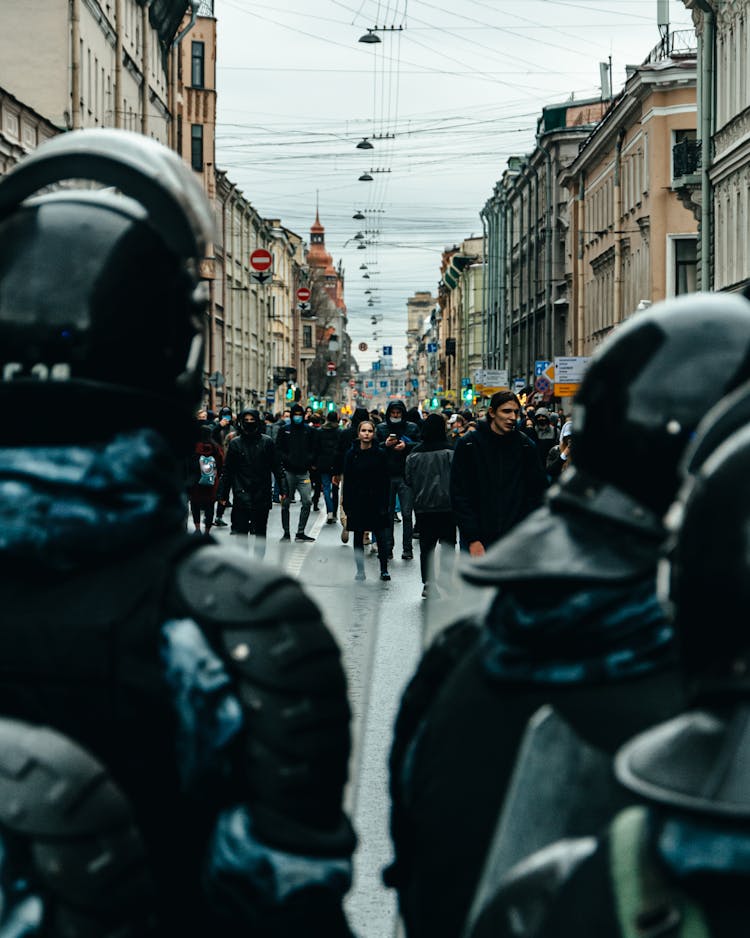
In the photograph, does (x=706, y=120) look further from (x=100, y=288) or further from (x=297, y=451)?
(x=100, y=288)

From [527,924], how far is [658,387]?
652mm

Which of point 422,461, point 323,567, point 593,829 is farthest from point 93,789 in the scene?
point 422,461

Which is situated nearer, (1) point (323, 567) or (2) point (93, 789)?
(2) point (93, 789)

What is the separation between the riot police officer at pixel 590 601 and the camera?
1778 millimetres

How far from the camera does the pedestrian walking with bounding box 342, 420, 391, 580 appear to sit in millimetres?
15625

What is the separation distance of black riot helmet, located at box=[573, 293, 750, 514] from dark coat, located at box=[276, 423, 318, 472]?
62.2ft

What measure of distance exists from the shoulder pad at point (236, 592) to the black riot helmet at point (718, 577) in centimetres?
75

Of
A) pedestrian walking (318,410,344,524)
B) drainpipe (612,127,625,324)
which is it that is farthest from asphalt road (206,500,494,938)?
drainpipe (612,127,625,324)

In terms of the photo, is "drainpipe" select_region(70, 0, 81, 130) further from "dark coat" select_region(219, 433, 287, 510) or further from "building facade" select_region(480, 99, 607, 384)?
"building facade" select_region(480, 99, 607, 384)

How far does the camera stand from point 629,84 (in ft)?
149

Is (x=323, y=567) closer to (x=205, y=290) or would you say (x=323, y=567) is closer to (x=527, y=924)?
(x=205, y=290)

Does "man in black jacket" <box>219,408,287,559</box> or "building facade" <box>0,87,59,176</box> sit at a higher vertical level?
"building facade" <box>0,87,59,176</box>

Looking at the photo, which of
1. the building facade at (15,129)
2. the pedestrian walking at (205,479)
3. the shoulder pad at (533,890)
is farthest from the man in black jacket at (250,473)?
the shoulder pad at (533,890)

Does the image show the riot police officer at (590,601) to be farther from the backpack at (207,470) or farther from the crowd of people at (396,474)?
the backpack at (207,470)
